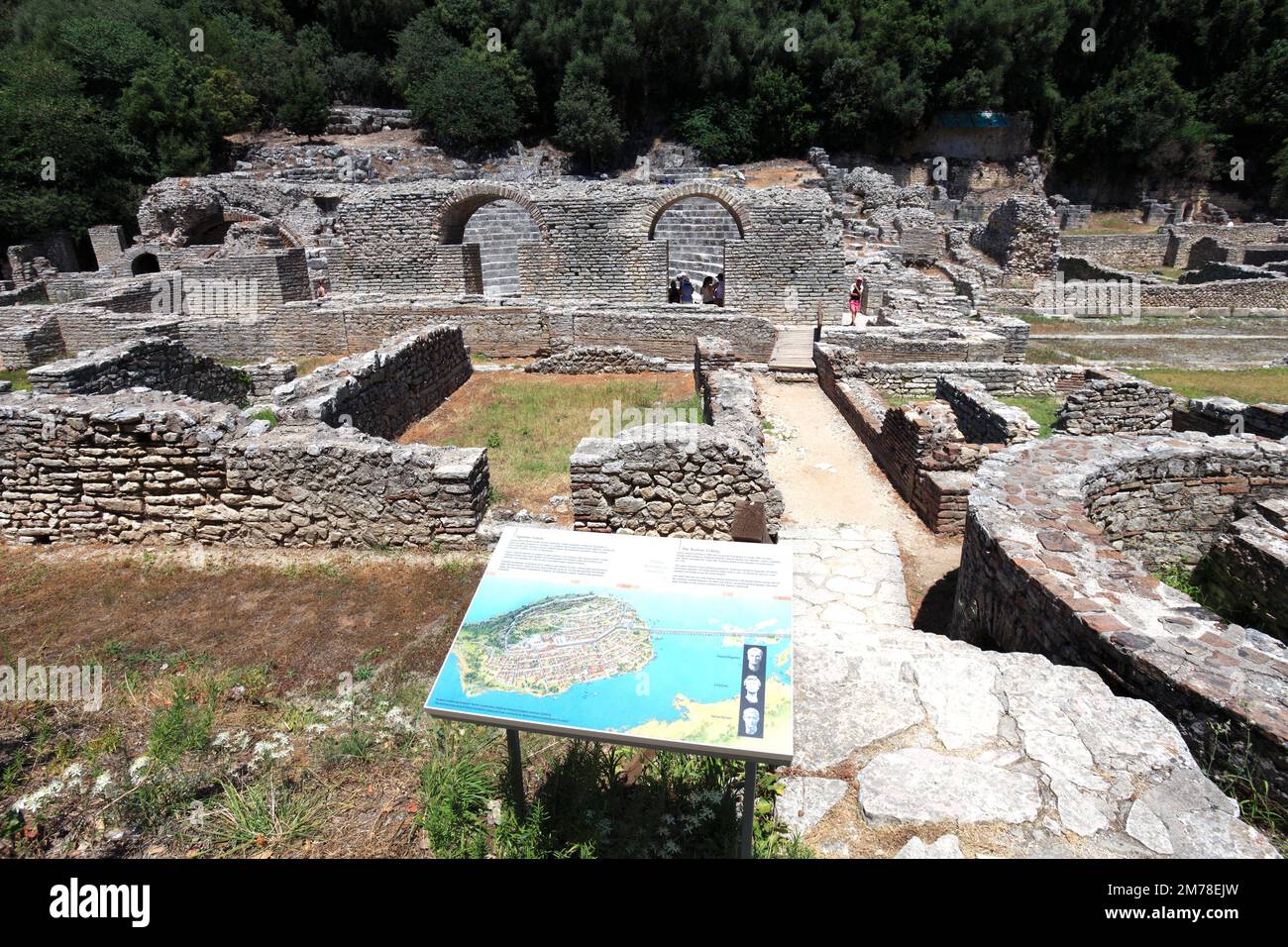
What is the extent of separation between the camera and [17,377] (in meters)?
13.3

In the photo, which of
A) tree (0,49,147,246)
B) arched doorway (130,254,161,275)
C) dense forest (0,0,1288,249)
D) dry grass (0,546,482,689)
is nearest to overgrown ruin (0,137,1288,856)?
dry grass (0,546,482,689)

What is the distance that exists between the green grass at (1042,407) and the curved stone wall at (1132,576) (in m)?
4.67

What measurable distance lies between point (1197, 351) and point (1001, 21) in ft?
106

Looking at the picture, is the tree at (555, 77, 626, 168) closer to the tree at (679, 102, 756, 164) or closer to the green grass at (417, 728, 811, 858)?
the tree at (679, 102, 756, 164)

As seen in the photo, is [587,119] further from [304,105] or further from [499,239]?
[499,239]

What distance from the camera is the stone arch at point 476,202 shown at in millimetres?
15328

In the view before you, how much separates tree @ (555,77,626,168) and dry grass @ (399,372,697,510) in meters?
28.9

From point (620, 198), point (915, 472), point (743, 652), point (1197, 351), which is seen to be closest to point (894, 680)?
point (743, 652)

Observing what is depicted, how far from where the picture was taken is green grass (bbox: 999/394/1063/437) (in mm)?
10242

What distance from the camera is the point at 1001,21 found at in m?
37.2

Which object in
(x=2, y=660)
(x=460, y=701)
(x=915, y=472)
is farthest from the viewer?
(x=915, y=472)

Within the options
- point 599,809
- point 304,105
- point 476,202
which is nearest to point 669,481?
point 599,809
